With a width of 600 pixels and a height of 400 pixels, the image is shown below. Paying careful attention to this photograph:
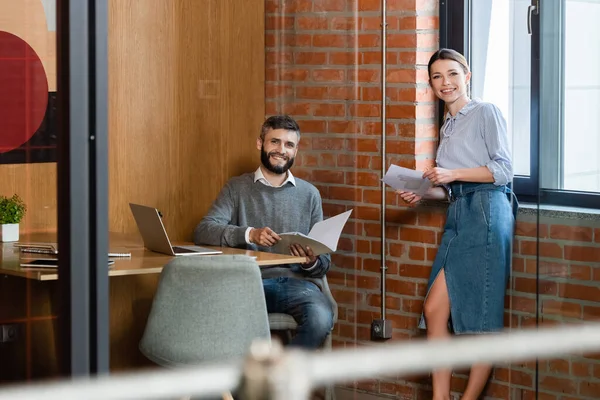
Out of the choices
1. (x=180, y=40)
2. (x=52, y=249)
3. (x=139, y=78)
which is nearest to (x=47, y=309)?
(x=52, y=249)

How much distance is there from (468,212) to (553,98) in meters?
0.49

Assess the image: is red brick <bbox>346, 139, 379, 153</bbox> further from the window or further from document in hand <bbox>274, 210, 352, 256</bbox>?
the window

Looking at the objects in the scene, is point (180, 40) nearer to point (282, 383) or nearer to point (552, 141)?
point (552, 141)

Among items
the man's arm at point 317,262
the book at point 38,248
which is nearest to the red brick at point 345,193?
the man's arm at point 317,262

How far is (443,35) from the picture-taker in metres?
3.77

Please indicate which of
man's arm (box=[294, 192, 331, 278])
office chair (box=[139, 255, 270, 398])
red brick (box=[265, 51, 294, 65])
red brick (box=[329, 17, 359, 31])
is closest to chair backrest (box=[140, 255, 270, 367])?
office chair (box=[139, 255, 270, 398])

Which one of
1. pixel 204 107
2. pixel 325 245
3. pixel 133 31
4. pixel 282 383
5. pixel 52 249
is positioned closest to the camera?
pixel 282 383

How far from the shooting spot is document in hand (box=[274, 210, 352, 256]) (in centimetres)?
303

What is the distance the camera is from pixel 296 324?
3.19m

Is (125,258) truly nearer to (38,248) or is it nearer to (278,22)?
(38,248)

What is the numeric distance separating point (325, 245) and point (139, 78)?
0.84 metres

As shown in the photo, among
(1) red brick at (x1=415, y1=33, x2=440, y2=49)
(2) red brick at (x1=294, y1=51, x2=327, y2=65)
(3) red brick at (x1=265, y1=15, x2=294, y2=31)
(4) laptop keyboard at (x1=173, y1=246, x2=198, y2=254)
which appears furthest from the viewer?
(1) red brick at (x1=415, y1=33, x2=440, y2=49)

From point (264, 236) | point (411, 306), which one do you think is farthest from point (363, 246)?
point (264, 236)

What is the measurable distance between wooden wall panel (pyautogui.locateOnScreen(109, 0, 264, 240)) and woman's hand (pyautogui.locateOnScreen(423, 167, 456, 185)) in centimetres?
78
